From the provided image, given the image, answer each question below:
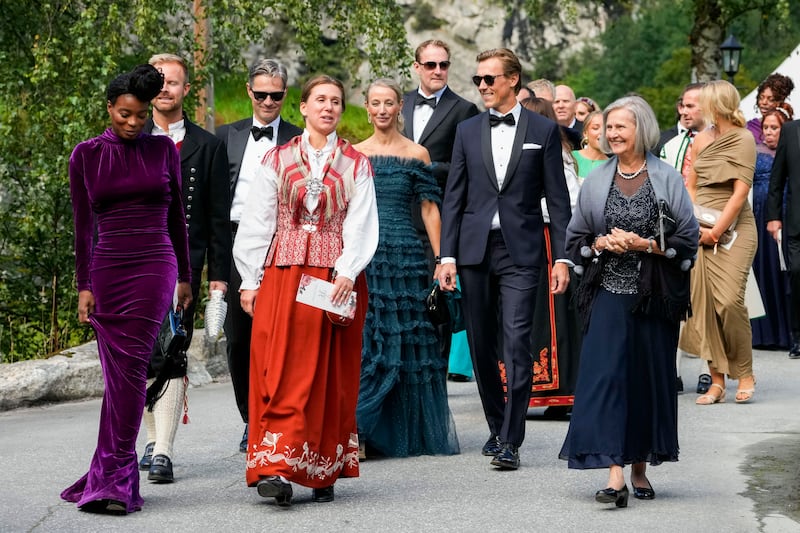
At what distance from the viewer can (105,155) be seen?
7305mm

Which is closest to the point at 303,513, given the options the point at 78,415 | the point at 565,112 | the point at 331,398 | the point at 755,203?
the point at 331,398

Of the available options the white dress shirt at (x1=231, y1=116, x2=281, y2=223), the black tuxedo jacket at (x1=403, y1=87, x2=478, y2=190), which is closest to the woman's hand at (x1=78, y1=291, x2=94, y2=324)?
the white dress shirt at (x1=231, y1=116, x2=281, y2=223)

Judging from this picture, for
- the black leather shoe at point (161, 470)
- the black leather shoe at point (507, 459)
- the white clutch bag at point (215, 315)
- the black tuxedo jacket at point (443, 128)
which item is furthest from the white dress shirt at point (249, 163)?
the black leather shoe at point (507, 459)

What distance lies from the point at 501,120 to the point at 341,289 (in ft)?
6.38

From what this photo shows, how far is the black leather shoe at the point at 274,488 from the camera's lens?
7.21 m

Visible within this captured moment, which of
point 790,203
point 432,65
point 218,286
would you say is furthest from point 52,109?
point 790,203

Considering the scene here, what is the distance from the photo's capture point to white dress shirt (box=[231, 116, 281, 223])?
9242mm

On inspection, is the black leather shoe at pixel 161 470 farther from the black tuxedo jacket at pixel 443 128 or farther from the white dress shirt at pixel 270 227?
the black tuxedo jacket at pixel 443 128

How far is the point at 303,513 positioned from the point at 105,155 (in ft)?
6.17

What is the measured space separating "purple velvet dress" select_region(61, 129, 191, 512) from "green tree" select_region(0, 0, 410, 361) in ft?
20.4

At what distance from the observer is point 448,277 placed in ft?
28.9

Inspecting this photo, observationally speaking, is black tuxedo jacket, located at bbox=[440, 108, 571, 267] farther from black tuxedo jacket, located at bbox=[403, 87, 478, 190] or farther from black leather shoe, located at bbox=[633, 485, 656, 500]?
black leather shoe, located at bbox=[633, 485, 656, 500]

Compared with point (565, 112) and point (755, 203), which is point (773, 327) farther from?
point (565, 112)

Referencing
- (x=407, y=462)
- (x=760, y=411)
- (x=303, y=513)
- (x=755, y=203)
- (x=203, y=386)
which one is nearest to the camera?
(x=303, y=513)
